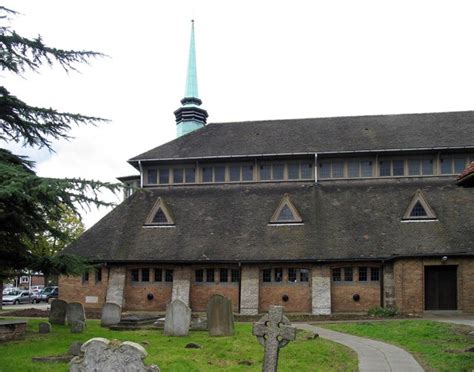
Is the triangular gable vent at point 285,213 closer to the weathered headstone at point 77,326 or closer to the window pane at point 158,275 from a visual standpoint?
Answer: the window pane at point 158,275

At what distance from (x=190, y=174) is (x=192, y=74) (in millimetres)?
15128

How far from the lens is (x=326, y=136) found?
117 ft

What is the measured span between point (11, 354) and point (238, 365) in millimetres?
6383

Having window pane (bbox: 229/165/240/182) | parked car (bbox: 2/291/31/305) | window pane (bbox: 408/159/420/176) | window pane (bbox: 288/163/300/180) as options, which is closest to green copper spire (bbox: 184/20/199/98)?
window pane (bbox: 229/165/240/182)

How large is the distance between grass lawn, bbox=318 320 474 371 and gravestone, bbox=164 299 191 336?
5.95 meters

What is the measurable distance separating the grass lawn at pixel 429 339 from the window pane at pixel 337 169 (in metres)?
12.7

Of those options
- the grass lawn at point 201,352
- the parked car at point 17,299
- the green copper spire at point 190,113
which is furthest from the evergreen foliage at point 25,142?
the parked car at point 17,299

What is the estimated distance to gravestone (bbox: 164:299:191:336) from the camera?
1950 centimetres

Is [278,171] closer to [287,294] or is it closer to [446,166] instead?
[287,294]

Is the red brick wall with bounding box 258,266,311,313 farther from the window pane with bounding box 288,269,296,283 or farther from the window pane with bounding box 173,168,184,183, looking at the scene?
the window pane with bounding box 173,168,184,183

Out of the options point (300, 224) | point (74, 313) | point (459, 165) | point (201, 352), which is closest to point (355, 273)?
point (300, 224)

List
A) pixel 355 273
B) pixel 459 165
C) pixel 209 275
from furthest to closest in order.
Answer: pixel 459 165
pixel 209 275
pixel 355 273

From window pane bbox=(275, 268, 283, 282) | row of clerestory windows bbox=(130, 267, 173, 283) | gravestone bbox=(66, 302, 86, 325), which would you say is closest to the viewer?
gravestone bbox=(66, 302, 86, 325)

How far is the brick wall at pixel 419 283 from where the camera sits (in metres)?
25.9
